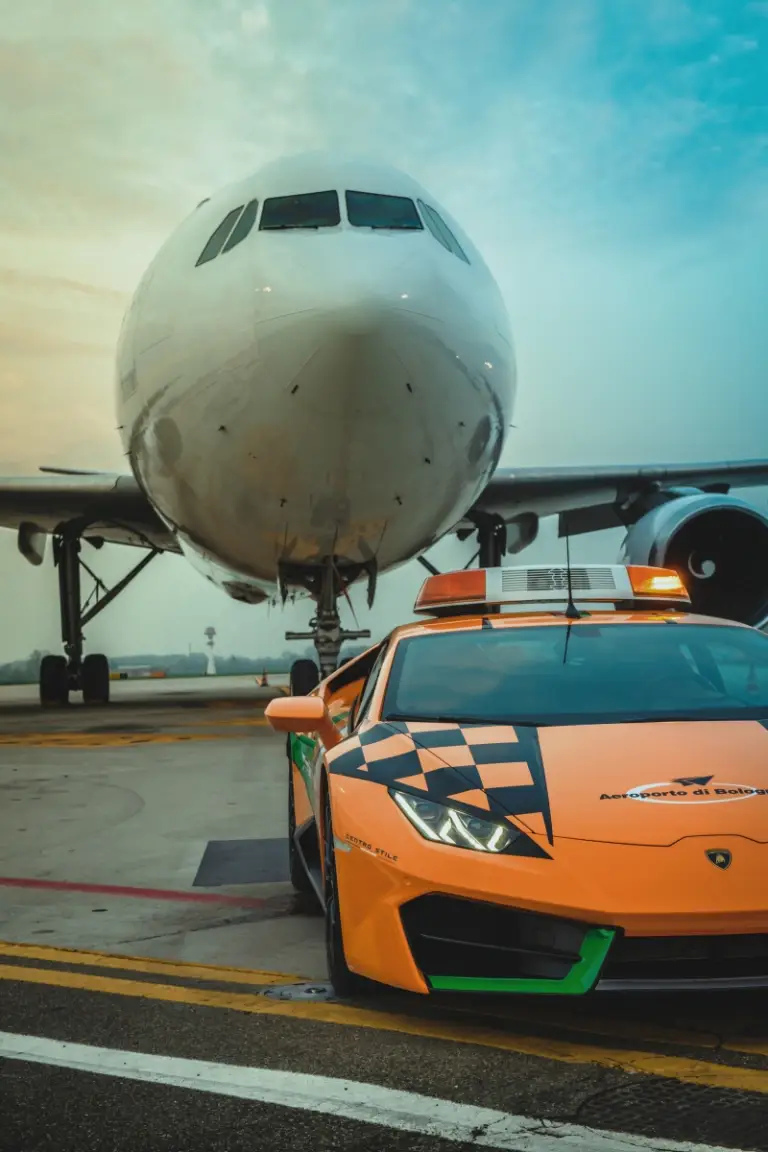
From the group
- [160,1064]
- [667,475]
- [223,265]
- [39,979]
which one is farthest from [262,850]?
[667,475]

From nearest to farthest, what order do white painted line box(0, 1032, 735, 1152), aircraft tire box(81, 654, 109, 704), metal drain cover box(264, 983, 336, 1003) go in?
white painted line box(0, 1032, 735, 1152) → metal drain cover box(264, 983, 336, 1003) → aircraft tire box(81, 654, 109, 704)

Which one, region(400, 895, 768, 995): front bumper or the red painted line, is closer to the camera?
region(400, 895, 768, 995): front bumper

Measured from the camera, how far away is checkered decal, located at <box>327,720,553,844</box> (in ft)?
9.89

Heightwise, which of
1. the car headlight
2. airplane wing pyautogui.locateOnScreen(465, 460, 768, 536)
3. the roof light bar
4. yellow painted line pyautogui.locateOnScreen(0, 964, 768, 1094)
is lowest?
yellow painted line pyautogui.locateOnScreen(0, 964, 768, 1094)

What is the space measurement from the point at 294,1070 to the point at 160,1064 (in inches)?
12.1

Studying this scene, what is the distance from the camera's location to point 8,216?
2155cm

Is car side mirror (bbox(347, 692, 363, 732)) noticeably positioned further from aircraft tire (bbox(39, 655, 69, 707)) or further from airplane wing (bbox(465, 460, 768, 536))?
aircraft tire (bbox(39, 655, 69, 707))

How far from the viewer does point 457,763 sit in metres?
3.20

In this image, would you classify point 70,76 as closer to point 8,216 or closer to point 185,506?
→ point 8,216

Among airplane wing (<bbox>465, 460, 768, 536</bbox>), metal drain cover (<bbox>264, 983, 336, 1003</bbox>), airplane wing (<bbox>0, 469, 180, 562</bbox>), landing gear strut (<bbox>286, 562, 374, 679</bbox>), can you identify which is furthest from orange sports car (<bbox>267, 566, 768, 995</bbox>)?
airplane wing (<bbox>465, 460, 768, 536</bbox>)

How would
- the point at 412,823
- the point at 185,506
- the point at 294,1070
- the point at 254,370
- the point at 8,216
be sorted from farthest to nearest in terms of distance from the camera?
1. the point at 8,216
2. the point at 185,506
3. the point at 254,370
4. the point at 412,823
5. the point at 294,1070

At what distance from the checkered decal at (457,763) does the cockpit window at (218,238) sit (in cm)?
658

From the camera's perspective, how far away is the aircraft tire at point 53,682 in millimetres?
16953

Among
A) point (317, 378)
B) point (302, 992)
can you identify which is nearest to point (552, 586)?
point (302, 992)
